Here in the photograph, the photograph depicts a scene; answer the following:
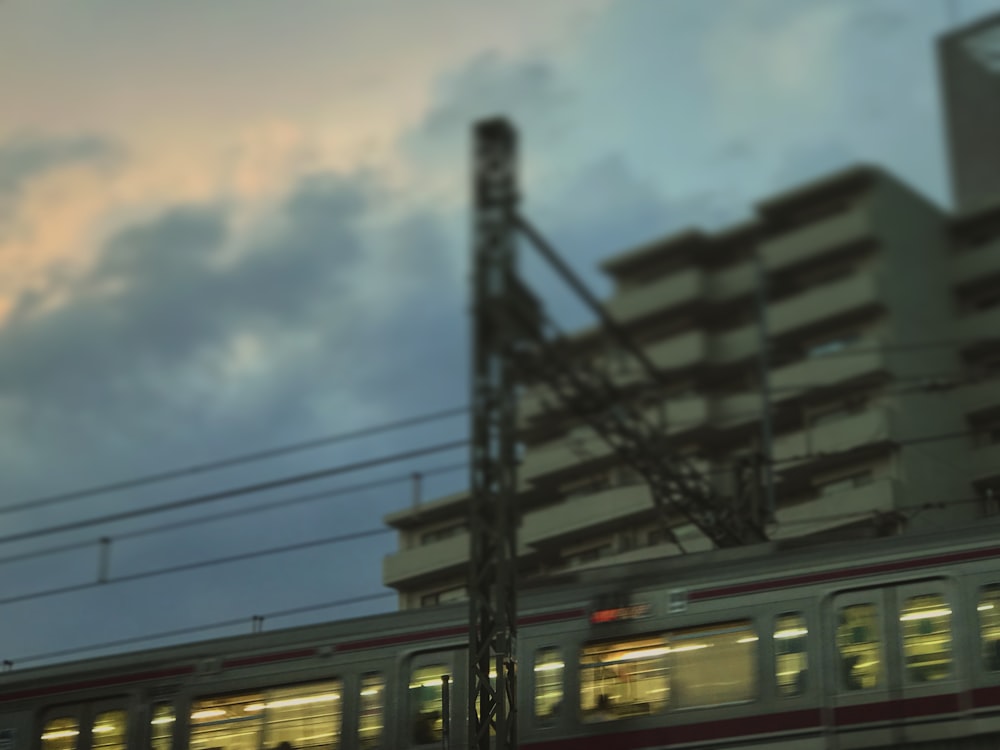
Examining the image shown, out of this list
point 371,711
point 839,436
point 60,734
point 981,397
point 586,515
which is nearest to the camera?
point 371,711

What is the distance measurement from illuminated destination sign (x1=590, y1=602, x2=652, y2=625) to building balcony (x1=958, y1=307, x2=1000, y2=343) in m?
27.9

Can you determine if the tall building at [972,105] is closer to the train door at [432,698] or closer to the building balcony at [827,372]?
the building balcony at [827,372]

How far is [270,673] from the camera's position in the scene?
20.3 m

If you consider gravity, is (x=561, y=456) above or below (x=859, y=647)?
above

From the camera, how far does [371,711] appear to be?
19.5 m

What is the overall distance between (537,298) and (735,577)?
3774 millimetres

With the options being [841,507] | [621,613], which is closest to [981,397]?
[841,507]

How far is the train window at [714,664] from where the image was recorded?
1783 centimetres

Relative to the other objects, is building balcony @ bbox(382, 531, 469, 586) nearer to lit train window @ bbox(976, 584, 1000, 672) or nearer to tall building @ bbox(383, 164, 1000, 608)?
tall building @ bbox(383, 164, 1000, 608)

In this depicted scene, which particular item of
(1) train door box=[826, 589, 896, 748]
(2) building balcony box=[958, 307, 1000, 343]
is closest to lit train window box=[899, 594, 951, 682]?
(1) train door box=[826, 589, 896, 748]

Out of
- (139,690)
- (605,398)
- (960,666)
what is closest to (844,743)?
(960,666)

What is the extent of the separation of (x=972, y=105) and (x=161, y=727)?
125 ft

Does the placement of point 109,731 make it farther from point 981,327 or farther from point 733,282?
point 733,282

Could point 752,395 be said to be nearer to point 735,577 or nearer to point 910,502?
point 910,502
